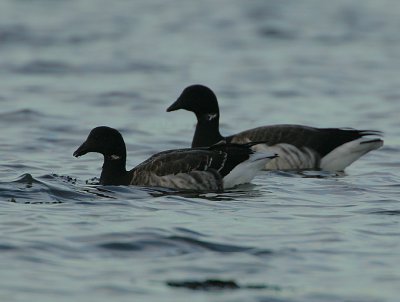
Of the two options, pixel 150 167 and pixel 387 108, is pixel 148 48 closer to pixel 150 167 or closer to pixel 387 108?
pixel 387 108

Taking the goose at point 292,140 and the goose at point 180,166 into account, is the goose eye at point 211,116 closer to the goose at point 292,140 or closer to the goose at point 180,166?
the goose at point 292,140

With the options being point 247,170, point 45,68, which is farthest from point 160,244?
point 45,68

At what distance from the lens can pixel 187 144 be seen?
2039 centimetres

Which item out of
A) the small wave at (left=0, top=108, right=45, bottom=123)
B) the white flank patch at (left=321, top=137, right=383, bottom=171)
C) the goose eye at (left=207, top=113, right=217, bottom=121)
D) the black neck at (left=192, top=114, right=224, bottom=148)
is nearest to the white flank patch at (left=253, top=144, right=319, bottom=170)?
the white flank patch at (left=321, top=137, right=383, bottom=171)

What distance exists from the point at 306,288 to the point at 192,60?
800 inches

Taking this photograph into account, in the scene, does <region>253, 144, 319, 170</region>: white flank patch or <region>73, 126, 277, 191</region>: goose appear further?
<region>253, 144, 319, 170</region>: white flank patch

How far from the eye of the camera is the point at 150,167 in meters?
15.4

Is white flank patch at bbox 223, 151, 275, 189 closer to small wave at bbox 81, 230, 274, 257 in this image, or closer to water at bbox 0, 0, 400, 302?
water at bbox 0, 0, 400, 302

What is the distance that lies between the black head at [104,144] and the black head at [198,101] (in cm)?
223

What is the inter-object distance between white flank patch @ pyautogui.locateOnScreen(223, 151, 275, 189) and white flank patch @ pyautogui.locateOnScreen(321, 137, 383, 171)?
206cm

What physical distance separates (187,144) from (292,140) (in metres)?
3.08

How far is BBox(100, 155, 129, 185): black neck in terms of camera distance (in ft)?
50.6

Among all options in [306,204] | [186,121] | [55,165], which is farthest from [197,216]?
[186,121]

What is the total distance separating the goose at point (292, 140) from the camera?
1761cm
